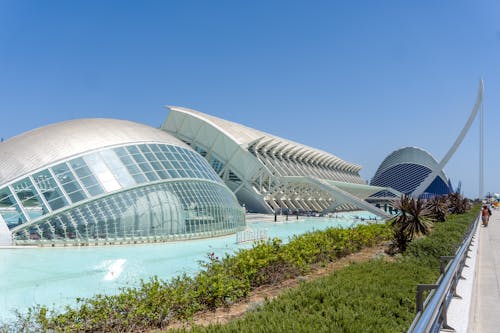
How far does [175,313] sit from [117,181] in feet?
52.7

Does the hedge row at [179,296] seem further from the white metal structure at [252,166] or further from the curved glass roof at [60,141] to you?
the white metal structure at [252,166]

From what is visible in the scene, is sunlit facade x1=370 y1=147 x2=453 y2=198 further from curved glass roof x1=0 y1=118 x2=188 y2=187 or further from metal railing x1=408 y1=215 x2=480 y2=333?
metal railing x1=408 y1=215 x2=480 y2=333

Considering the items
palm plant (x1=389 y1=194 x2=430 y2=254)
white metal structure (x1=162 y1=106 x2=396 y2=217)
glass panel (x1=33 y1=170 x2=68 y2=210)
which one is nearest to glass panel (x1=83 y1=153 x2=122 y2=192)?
glass panel (x1=33 y1=170 x2=68 y2=210)

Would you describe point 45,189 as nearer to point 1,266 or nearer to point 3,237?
point 3,237

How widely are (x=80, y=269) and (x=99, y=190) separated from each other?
25.3 feet

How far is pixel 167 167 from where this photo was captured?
955 inches

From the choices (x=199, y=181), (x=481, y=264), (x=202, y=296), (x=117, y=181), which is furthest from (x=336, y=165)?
(x=202, y=296)

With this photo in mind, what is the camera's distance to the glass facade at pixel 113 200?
19234 mm

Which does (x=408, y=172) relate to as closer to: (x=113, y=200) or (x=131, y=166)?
(x=131, y=166)

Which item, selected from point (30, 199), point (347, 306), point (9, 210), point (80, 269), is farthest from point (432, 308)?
point (9, 210)

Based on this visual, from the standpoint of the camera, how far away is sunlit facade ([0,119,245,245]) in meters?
19.3

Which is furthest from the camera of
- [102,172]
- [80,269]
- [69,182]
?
[102,172]

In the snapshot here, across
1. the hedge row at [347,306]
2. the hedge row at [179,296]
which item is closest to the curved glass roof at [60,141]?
the hedge row at [179,296]

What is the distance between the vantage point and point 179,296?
645 centimetres
